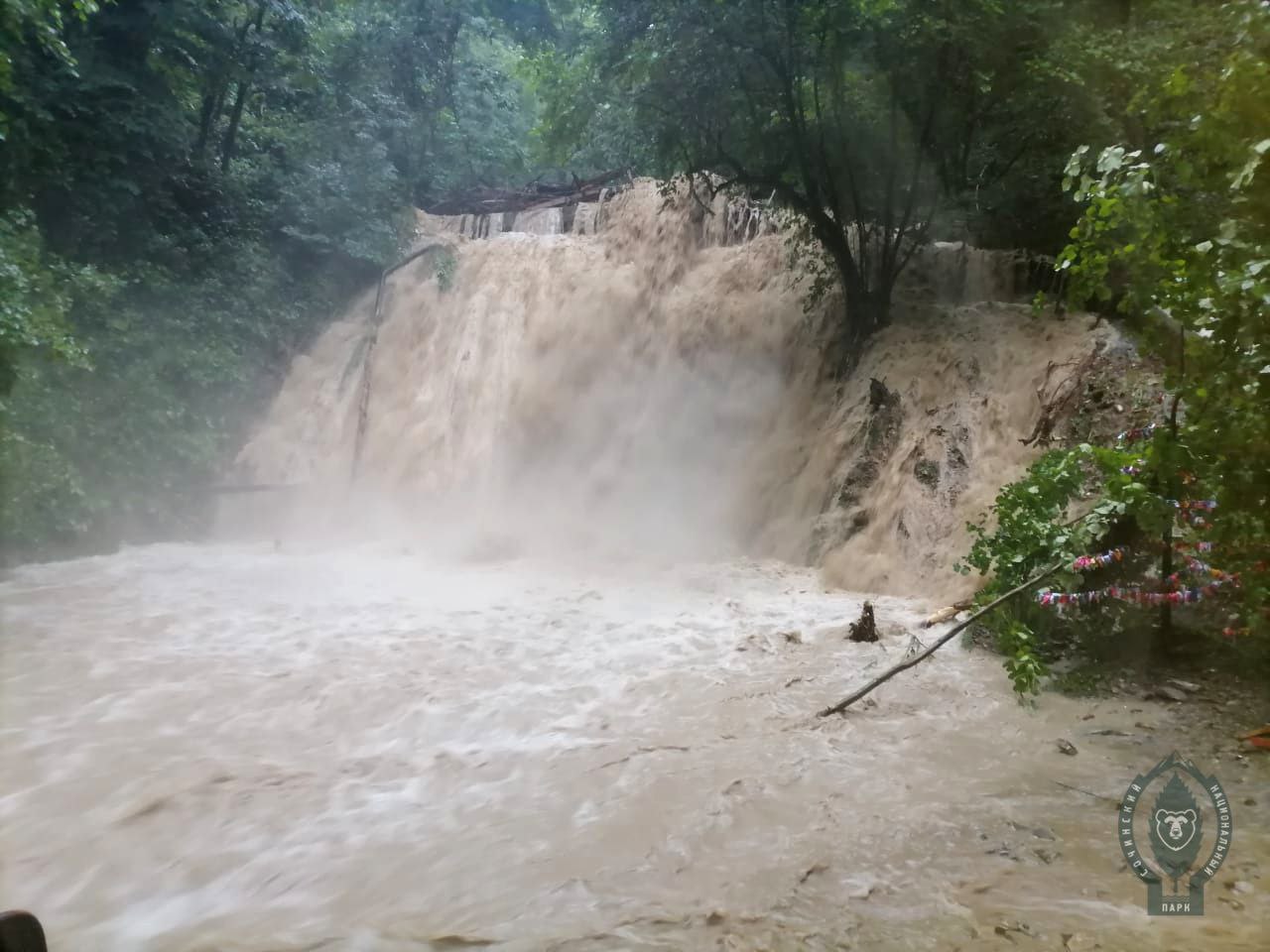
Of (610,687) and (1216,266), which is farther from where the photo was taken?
(610,687)

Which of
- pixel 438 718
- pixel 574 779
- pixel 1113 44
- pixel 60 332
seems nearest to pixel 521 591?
pixel 438 718

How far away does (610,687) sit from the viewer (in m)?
5.14

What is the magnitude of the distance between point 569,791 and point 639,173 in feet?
30.5

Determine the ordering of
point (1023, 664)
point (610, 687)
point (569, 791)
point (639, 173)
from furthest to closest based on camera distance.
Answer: point (639, 173)
point (610, 687)
point (1023, 664)
point (569, 791)

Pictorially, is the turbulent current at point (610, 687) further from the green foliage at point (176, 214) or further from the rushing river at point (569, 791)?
the green foliage at point (176, 214)

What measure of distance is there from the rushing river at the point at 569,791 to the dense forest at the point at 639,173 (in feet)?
4.36

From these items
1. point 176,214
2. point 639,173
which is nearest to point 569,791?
point 639,173

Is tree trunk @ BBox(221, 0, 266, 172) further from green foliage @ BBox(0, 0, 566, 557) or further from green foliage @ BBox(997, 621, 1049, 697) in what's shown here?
green foliage @ BBox(997, 621, 1049, 697)

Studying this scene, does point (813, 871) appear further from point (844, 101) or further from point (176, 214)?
point (176, 214)

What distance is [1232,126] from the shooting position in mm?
3062

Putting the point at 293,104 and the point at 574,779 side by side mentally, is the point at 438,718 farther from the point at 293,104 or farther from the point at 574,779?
the point at 293,104

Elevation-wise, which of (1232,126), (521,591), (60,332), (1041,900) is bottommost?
(521,591)

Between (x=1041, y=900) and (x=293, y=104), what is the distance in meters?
15.7

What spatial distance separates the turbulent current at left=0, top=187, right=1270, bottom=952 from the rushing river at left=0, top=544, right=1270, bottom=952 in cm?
2
